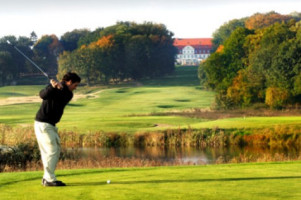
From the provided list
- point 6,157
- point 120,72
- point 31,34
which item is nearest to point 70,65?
point 120,72

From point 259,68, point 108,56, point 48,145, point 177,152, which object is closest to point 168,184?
point 48,145

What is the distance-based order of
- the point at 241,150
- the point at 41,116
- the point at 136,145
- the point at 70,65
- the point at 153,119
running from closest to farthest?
the point at 41,116, the point at 241,150, the point at 136,145, the point at 153,119, the point at 70,65

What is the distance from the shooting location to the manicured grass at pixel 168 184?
38.7 feet

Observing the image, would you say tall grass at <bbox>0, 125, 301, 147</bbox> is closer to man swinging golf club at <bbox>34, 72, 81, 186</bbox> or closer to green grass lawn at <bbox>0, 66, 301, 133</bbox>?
green grass lawn at <bbox>0, 66, 301, 133</bbox>

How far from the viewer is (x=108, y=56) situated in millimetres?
118250

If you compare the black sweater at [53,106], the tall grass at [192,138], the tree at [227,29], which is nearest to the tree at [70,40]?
the tree at [227,29]

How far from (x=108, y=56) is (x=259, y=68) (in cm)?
5094

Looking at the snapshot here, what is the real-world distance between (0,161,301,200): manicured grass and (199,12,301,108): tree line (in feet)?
175

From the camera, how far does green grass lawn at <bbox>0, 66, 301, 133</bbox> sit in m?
56.8

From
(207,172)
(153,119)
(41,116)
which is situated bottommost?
(153,119)

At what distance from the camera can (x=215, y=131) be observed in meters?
43.6

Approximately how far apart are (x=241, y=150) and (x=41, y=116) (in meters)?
27.3

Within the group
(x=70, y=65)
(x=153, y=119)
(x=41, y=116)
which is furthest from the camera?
(x=70, y=65)

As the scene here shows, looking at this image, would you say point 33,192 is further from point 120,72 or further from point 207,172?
point 120,72
